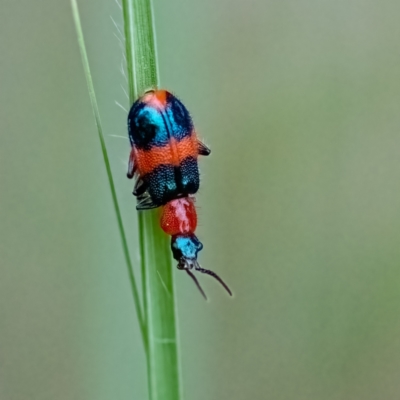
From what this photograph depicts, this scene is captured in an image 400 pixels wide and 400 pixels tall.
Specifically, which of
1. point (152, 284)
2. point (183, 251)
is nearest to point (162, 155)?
point (183, 251)

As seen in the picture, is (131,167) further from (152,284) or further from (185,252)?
(152,284)

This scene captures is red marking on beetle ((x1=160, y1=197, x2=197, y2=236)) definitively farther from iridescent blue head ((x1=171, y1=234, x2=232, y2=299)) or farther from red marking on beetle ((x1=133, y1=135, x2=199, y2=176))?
red marking on beetle ((x1=133, y1=135, x2=199, y2=176))

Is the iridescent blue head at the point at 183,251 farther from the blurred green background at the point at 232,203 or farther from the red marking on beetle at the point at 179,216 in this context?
the blurred green background at the point at 232,203

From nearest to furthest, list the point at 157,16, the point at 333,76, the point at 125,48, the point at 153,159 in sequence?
the point at 125,48 → the point at 153,159 → the point at 157,16 → the point at 333,76

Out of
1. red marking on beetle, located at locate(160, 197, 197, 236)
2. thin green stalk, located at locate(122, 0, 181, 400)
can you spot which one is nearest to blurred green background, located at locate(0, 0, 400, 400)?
red marking on beetle, located at locate(160, 197, 197, 236)

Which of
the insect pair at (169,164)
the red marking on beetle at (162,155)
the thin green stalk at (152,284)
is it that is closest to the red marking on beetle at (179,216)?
the insect pair at (169,164)

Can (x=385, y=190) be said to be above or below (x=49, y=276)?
above

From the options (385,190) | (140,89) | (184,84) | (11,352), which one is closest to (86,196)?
(184,84)

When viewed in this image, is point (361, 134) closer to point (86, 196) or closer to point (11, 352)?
point (86, 196)
